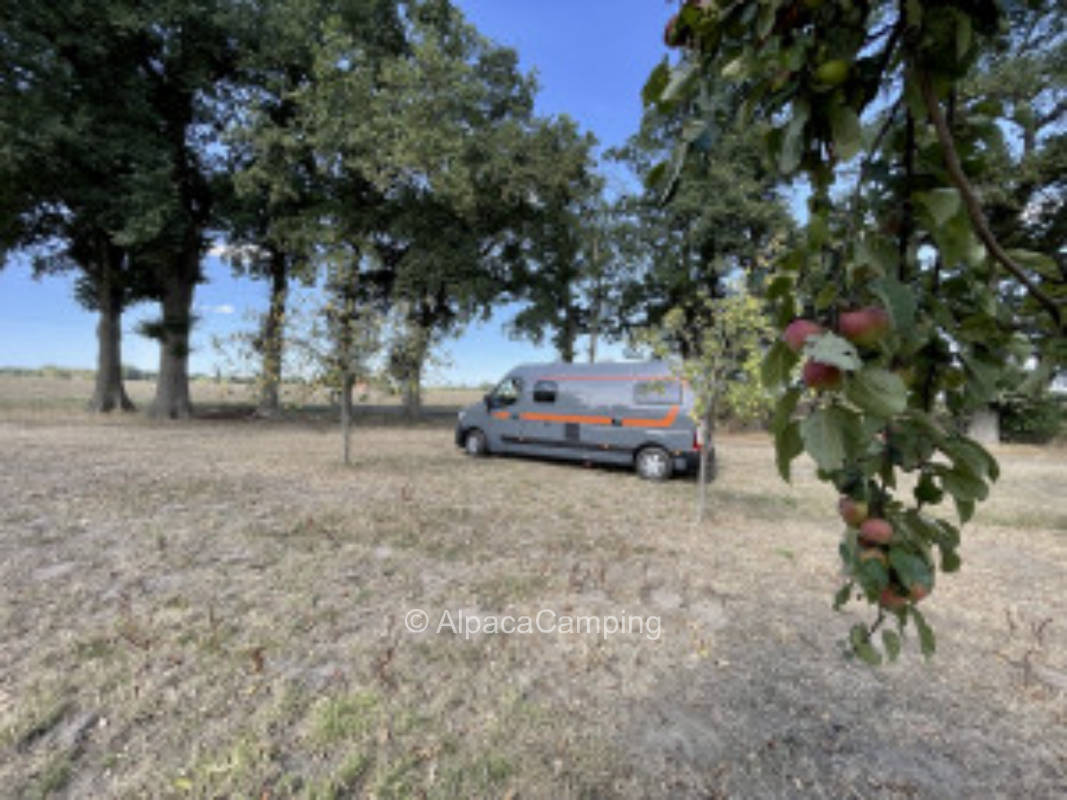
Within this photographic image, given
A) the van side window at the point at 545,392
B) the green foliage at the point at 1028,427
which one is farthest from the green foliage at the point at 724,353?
the green foliage at the point at 1028,427

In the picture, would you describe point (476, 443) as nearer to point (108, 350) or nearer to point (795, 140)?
point (795, 140)

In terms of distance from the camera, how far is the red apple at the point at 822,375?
0.65 metres

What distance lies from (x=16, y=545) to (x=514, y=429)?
7.73 metres

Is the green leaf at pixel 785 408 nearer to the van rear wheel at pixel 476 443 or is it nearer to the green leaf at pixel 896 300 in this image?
the green leaf at pixel 896 300

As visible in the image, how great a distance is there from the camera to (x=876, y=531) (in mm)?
901

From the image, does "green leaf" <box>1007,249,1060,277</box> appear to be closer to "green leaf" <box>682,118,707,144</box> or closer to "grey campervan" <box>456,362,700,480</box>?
"green leaf" <box>682,118,707,144</box>

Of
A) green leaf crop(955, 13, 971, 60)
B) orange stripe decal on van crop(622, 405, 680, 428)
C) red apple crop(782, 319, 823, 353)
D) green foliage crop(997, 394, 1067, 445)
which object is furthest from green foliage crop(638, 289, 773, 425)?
green foliage crop(997, 394, 1067, 445)

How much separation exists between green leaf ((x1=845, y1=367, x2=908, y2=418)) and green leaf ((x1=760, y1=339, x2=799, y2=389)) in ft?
0.34

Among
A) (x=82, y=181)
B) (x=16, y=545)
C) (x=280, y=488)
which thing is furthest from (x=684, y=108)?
(x=82, y=181)

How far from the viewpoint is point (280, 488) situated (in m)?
7.03

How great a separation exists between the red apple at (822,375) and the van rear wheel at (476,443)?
425 inches

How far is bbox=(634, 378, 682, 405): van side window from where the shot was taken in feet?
28.7

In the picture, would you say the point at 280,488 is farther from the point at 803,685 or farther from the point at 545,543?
the point at 803,685

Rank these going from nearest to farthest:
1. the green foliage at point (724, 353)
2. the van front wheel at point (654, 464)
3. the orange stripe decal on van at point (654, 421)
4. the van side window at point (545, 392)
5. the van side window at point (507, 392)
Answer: the green foliage at point (724, 353)
the orange stripe decal on van at point (654, 421)
the van front wheel at point (654, 464)
the van side window at point (545, 392)
the van side window at point (507, 392)
